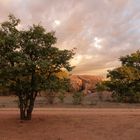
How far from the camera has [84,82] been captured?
64375 millimetres

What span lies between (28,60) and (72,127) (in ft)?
14.6

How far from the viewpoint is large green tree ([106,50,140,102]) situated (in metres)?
43.0

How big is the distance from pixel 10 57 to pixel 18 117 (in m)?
4.48

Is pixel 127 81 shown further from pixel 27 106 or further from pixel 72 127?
pixel 72 127

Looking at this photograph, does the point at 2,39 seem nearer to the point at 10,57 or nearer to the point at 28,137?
the point at 10,57

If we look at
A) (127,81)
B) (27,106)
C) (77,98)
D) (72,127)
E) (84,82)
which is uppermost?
(84,82)

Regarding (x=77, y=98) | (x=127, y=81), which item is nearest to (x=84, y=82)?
(x=127, y=81)

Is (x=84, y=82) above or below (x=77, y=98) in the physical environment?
above

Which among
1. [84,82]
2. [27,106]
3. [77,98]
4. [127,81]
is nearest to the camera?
[27,106]

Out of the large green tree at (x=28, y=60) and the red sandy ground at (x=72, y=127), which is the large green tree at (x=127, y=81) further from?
the large green tree at (x=28, y=60)

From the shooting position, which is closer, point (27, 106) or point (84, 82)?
point (27, 106)

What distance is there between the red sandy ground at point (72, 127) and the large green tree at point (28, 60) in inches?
60.7

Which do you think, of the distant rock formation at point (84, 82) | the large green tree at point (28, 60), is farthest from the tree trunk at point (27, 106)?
the distant rock formation at point (84, 82)

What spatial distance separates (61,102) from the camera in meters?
41.2
